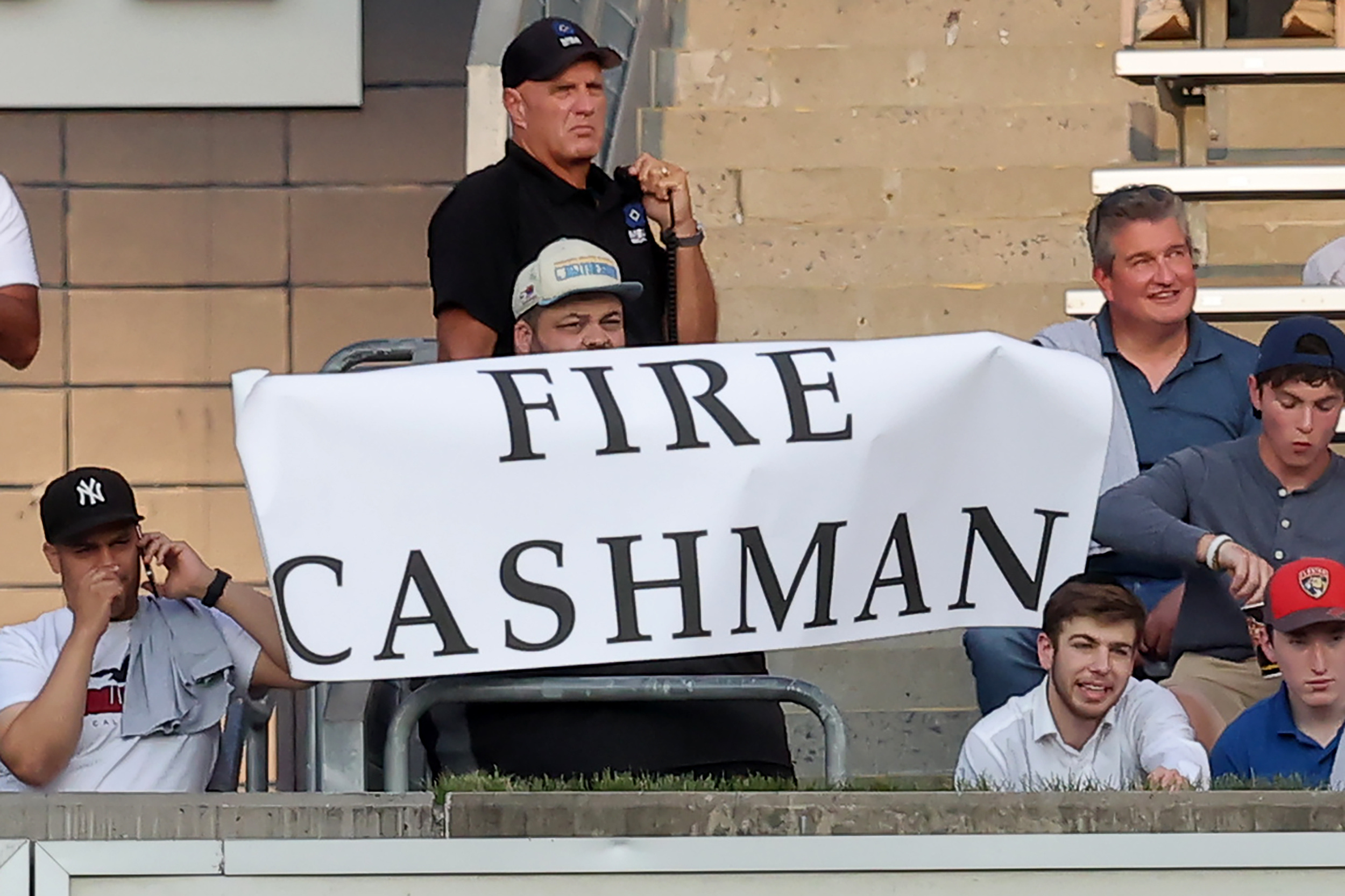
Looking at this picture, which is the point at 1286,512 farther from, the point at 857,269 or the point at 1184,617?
the point at 857,269

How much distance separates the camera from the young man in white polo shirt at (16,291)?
5.09m

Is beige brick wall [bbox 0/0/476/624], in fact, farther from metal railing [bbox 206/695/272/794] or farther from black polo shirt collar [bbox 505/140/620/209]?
metal railing [bbox 206/695/272/794]

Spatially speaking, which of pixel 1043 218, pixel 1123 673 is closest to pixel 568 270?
pixel 1123 673

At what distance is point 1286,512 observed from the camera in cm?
531

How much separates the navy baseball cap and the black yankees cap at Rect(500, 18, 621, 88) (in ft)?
4.84

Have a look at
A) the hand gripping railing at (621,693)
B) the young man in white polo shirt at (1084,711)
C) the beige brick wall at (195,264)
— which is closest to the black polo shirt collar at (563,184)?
the young man in white polo shirt at (1084,711)

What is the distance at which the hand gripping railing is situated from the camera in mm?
3824

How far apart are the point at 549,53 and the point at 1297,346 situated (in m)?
1.63

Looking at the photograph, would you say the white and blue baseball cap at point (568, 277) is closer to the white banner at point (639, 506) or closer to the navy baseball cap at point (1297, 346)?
the white banner at point (639, 506)

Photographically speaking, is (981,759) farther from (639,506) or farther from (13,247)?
(13,247)

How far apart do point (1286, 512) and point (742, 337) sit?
1995mm

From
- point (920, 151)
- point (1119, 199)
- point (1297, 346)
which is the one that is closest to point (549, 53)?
point (1119, 199)

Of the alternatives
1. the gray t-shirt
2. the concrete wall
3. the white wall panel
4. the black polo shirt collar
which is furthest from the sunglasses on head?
the white wall panel

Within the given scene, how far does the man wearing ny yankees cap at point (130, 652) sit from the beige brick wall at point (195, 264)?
3.76 meters
